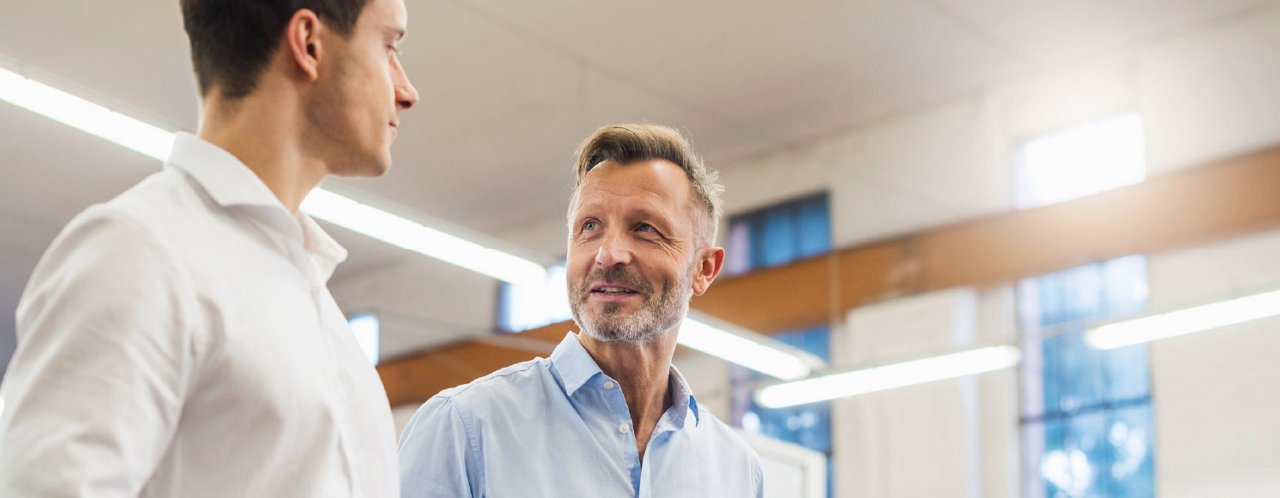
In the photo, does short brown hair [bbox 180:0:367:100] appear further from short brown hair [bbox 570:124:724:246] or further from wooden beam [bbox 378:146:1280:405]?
wooden beam [bbox 378:146:1280:405]

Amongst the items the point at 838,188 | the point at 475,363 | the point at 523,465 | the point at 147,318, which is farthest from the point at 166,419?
the point at 475,363

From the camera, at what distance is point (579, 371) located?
219 centimetres

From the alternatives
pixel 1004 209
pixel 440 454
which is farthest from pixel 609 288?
pixel 1004 209

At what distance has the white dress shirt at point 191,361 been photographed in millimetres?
1108

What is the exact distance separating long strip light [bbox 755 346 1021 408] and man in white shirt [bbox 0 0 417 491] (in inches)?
294

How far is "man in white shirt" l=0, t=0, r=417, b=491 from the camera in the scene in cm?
112

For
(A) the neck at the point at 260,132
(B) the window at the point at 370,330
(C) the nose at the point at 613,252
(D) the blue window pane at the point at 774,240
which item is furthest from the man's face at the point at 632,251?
(B) the window at the point at 370,330

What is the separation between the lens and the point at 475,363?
1356 cm

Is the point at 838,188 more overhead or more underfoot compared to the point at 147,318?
more overhead

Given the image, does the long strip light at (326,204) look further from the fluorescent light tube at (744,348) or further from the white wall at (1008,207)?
A: the white wall at (1008,207)

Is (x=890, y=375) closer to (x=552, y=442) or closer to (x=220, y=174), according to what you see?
(x=552, y=442)

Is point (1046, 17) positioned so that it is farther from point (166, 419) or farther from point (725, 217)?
point (166, 419)

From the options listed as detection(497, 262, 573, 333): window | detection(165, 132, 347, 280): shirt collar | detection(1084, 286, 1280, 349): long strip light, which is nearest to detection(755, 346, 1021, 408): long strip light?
detection(1084, 286, 1280, 349): long strip light

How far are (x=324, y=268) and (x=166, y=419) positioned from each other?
0.30 metres
